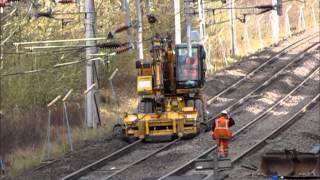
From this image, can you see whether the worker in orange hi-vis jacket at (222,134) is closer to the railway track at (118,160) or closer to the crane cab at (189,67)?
the railway track at (118,160)

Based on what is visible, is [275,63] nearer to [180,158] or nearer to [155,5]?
[155,5]

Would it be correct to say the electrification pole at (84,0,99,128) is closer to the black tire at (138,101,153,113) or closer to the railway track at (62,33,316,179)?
the black tire at (138,101,153,113)

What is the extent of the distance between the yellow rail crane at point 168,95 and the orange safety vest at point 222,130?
466cm

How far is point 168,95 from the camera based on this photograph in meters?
27.7

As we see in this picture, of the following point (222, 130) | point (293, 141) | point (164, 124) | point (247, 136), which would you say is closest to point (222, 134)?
point (222, 130)

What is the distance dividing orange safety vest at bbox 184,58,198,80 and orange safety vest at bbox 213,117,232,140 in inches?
242

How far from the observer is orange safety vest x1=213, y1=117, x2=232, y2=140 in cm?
2091

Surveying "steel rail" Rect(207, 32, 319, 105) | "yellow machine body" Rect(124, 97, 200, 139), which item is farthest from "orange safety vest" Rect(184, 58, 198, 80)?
"steel rail" Rect(207, 32, 319, 105)

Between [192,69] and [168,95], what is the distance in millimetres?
1351

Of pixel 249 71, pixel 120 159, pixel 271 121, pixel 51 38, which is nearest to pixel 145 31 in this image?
pixel 249 71

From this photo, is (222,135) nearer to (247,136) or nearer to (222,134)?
(222,134)

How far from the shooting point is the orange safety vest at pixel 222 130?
823 inches

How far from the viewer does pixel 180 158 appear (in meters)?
22.4

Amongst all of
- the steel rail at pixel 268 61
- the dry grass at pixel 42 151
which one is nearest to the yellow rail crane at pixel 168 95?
the dry grass at pixel 42 151
